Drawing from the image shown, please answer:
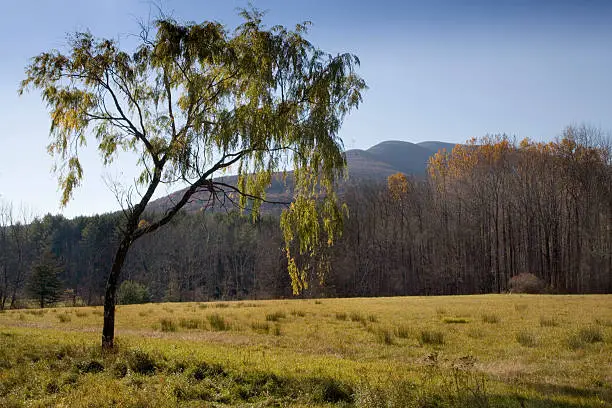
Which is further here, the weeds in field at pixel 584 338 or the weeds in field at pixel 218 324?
the weeds in field at pixel 218 324

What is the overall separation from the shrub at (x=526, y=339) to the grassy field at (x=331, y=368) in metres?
0.04

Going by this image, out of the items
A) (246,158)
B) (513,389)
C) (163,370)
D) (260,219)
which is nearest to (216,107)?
(246,158)

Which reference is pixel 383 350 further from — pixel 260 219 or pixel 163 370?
pixel 163 370

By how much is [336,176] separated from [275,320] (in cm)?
1048

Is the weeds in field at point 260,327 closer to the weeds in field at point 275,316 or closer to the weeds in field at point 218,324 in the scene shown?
the weeds in field at point 218,324

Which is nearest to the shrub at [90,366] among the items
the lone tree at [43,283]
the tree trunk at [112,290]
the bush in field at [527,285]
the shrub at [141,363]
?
the shrub at [141,363]

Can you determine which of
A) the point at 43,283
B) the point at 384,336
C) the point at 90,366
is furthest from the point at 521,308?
the point at 43,283

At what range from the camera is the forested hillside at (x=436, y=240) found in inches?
1821

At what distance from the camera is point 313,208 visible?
451 inches

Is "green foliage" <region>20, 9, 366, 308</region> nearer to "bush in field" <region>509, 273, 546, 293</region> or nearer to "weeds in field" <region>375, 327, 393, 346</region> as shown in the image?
"weeds in field" <region>375, 327, 393, 346</region>

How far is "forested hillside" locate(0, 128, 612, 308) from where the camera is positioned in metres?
46.2

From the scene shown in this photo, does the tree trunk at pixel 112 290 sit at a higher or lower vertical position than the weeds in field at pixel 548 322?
higher

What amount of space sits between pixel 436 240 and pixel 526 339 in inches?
1830

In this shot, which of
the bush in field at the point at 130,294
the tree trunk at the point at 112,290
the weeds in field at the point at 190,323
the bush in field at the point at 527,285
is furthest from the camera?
the bush in field at the point at 130,294
